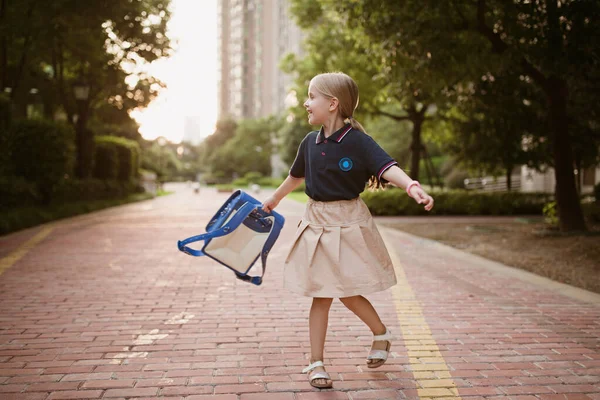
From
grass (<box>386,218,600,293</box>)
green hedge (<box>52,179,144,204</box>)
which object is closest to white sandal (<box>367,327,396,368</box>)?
grass (<box>386,218,600,293</box>)

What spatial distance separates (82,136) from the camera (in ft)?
68.3

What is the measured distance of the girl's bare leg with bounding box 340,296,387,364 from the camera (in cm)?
347

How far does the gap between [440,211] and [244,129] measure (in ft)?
→ 205

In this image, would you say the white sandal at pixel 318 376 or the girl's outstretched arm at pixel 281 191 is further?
the girl's outstretched arm at pixel 281 191

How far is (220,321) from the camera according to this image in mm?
4887

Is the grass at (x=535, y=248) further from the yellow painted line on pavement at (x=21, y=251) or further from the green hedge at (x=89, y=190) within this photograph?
the green hedge at (x=89, y=190)

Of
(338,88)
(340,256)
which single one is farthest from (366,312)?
(338,88)

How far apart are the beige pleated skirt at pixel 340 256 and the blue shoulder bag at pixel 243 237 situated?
0.40m

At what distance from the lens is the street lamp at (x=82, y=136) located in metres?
18.9

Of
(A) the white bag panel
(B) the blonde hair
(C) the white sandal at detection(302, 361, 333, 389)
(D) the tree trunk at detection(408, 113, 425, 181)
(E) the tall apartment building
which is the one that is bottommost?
(C) the white sandal at detection(302, 361, 333, 389)

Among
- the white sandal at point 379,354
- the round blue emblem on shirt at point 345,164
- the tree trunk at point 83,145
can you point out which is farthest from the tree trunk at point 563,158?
the tree trunk at point 83,145

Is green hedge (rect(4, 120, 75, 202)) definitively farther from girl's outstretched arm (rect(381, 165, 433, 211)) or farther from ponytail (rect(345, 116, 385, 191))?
girl's outstretched arm (rect(381, 165, 433, 211))

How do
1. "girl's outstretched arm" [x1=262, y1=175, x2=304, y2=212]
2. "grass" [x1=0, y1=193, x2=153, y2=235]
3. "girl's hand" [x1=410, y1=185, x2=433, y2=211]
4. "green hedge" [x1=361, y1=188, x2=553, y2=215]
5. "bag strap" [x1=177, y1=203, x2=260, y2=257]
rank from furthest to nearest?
1. "green hedge" [x1=361, y1=188, x2=553, y2=215]
2. "grass" [x1=0, y1=193, x2=153, y2=235]
3. "girl's outstretched arm" [x1=262, y1=175, x2=304, y2=212]
4. "bag strap" [x1=177, y1=203, x2=260, y2=257]
5. "girl's hand" [x1=410, y1=185, x2=433, y2=211]

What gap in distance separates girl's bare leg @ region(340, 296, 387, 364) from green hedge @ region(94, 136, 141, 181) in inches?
883
